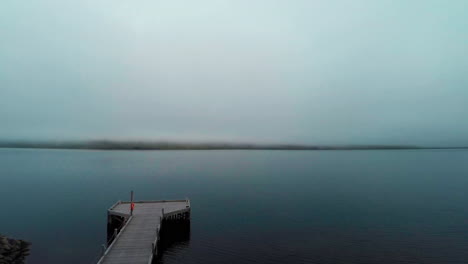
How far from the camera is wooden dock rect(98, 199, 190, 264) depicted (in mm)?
21472

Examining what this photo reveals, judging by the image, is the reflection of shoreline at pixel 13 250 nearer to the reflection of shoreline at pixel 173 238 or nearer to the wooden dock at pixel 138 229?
the wooden dock at pixel 138 229

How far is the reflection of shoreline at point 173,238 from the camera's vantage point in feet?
94.8

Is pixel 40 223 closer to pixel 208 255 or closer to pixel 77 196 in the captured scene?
pixel 77 196

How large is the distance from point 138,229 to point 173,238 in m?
6.14

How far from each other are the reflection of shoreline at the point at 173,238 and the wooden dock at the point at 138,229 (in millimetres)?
772

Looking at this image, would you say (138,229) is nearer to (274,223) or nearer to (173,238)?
(173,238)

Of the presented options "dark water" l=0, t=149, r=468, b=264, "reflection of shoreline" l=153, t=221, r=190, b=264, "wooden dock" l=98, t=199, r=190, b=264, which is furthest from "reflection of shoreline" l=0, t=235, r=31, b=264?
"reflection of shoreline" l=153, t=221, r=190, b=264

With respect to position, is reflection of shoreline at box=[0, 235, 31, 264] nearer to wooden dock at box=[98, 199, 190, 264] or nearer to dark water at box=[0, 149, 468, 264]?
dark water at box=[0, 149, 468, 264]

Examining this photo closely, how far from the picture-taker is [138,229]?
27094mm

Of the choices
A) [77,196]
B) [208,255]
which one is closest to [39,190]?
[77,196]

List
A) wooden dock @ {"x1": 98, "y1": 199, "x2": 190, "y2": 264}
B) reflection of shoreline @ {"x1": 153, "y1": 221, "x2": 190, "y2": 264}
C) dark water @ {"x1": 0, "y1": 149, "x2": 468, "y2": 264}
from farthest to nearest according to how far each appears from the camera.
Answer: reflection of shoreline @ {"x1": 153, "y1": 221, "x2": 190, "y2": 264} < dark water @ {"x1": 0, "y1": 149, "x2": 468, "y2": 264} < wooden dock @ {"x1": 98, "y1": 199, "x2": 190, "y2": 264}

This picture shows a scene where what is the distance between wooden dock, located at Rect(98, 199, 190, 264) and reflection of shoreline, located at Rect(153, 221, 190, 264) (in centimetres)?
77

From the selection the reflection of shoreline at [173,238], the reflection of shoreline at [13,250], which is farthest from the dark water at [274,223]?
the reflection of shoreline at [13,250]

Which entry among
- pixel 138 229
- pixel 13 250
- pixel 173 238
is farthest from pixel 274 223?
pixel 13 250
